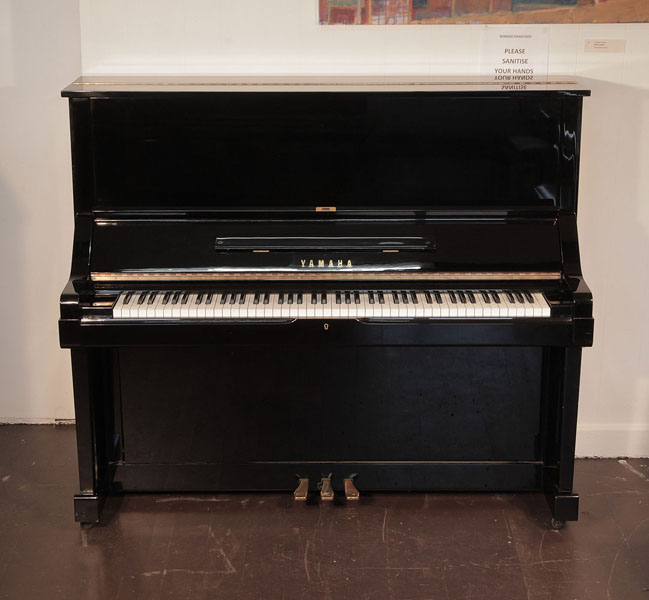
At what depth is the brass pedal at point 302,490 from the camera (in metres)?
3.41

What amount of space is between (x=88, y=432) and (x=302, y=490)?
769 millimetres

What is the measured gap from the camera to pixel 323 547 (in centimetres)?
321

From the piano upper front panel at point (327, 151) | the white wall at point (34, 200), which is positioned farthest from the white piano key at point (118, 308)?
the white wall at point (34, 200)

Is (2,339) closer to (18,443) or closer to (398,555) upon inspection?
(18,443)

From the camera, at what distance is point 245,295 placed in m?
3.14

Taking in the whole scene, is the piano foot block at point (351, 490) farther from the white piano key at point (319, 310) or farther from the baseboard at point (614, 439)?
the baseboard at point (614, 439)

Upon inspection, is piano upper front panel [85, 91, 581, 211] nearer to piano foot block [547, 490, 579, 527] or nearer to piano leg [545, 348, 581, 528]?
piano leg [545, 348, 581, 528]

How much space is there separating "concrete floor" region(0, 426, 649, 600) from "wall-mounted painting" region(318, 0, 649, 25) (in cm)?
172

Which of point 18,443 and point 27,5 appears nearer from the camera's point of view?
point 27,5

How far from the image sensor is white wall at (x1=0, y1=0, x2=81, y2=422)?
12.0 feet

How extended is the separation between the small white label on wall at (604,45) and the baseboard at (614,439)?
1453mm

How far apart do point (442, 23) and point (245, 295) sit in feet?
4.06

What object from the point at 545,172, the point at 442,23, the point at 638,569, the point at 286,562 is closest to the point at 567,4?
the point at 442,23

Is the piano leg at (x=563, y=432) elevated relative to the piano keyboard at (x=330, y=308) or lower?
lower
